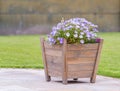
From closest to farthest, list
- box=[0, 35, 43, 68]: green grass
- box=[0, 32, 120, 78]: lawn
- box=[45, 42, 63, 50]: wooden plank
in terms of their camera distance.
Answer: box=[45, 42, 63, 50]: wooden plank, box=[0, 32, 120, 78]: lawn, box=[0, 35, 43, 68]: green grass

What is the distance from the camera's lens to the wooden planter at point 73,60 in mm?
7219

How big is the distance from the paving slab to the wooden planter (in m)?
0.15

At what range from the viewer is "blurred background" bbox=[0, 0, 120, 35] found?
2050 centimetres

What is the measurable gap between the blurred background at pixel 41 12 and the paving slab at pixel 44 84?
39.2 ft

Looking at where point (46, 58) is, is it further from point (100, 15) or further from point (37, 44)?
point (100, 15)

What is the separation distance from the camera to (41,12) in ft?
68.4

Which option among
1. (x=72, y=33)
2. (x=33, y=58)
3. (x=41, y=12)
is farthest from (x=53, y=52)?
(x=41, y=12)

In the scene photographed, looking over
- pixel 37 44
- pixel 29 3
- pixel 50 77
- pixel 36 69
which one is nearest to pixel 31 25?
pixel 29 3

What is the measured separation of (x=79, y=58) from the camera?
7297mm

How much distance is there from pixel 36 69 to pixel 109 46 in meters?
5.76

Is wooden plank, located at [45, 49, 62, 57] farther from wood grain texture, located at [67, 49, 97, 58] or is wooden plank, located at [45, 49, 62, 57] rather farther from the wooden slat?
the wooden slat

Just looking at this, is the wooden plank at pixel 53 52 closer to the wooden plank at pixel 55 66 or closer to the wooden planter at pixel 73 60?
the wooden planter at pixel 73 60

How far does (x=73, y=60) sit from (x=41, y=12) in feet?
45.1

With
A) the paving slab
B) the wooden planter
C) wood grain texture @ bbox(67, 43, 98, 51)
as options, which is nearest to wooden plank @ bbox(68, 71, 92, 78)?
the wooden planter
